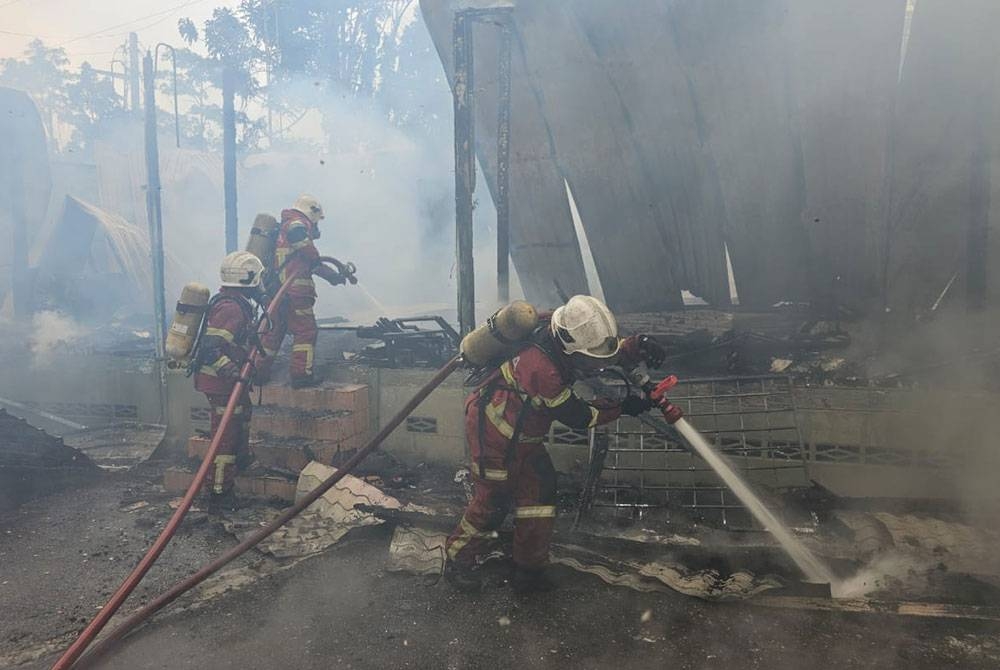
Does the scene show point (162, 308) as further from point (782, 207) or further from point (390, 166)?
point (390, 166)

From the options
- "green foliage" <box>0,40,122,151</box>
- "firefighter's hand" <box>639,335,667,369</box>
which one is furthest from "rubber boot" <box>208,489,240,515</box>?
"green foliage" <box>0,40,122,151</box>

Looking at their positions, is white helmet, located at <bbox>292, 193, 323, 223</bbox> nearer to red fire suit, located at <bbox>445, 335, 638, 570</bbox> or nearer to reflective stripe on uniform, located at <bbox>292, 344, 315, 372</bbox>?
reflective stripe on uniform, located at <bbox>292, 344, 315, 372</bbox>

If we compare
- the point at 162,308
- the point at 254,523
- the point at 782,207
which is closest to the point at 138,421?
the point at 162,308

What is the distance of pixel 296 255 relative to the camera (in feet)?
20.2

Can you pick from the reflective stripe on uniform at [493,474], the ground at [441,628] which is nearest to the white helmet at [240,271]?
the ground at [441,628]

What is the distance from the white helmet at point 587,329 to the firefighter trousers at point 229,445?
3052mm

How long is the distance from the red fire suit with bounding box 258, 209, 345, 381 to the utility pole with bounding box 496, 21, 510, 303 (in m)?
1.85

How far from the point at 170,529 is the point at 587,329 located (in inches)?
107

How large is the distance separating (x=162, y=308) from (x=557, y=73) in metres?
5.21


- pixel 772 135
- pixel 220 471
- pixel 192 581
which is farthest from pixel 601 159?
pixel 192 581

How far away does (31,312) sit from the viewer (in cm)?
1183

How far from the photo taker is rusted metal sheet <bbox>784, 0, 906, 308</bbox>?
15.5 feet

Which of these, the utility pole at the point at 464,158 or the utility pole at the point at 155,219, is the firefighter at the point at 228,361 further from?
the utility pole at the point at 155,219

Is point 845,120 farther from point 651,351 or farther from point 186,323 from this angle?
point 186,323
